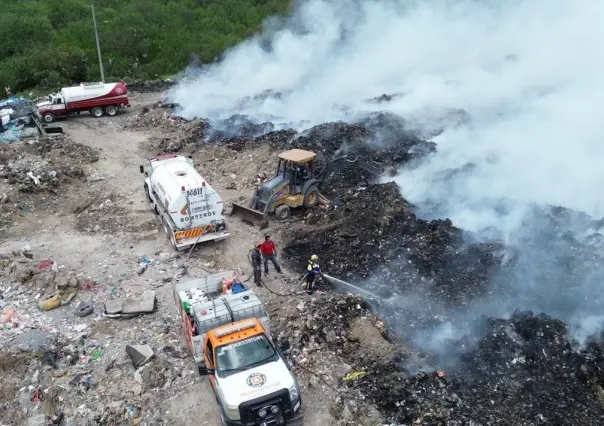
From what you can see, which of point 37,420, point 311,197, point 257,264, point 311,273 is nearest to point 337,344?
point 311,273

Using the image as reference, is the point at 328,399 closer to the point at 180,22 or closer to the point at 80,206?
the point at 80,206

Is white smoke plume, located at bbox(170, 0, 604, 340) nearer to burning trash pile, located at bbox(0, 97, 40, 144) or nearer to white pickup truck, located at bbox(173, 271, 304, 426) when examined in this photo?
white pickup truck, located at bbox(173, 271, 304, 426)

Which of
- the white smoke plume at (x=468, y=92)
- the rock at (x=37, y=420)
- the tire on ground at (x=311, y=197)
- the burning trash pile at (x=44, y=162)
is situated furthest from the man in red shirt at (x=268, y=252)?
the burning trash pile at (x=44, y=162)

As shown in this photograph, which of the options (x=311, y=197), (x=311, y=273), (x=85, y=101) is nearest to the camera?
(x=311, y=273)

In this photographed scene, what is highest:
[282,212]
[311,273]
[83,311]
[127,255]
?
[311,273]

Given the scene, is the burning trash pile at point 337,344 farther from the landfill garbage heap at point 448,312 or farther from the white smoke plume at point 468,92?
the white smoke plume at point 468,92

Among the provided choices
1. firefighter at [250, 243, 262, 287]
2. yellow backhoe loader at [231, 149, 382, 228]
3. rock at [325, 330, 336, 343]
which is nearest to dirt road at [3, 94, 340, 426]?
Result: firefighter at [250, 243, 262, 287]

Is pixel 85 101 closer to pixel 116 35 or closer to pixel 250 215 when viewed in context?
pixel 116 35
